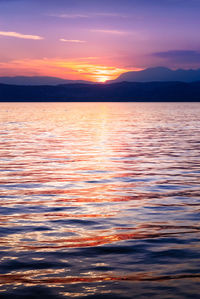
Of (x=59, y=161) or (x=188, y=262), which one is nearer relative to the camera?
(x=188, y=262)

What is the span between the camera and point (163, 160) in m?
22.9

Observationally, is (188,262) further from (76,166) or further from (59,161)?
(59,161)

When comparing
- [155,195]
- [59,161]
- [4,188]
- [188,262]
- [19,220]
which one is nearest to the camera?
[188,262]

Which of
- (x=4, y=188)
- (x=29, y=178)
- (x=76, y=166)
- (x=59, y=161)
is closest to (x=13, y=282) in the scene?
(x=4, y=188)

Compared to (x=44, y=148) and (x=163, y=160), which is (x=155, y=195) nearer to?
(x=163, y=160)

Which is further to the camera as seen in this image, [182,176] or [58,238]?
[182,176]

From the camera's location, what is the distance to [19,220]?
35.7 feet

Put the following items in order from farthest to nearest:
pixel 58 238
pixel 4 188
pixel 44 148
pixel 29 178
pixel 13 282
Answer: pixel 44 148 < pixel 29 178 < pixel 4 188 < pixel 58 238 < pixel 13 282

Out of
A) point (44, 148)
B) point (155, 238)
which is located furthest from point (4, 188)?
point (44, 148)

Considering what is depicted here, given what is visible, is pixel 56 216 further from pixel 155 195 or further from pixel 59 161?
pixel 59 161

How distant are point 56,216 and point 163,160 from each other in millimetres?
12392

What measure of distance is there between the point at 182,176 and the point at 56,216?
775 centimetres

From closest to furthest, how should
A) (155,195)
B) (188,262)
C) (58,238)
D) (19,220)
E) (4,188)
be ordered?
1. (188,262)
2. (58,238)
3. (19,220)
4. (155,195)
5. (4,188)

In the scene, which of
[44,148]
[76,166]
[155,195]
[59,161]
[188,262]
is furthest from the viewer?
[44,148]
